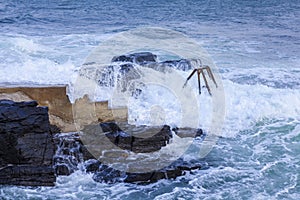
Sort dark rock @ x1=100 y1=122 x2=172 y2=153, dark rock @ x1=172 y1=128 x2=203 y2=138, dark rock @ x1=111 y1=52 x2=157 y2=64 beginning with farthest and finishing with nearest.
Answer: dark rock @ x1=111 y1=52 x2=157 y2=64 → dark rock @ x1=172 y1=128 x2=203 y2=138 → dark rock @ x1=100 y1=122 x2=172 y2=153

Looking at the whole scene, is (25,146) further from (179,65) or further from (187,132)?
(179,65)

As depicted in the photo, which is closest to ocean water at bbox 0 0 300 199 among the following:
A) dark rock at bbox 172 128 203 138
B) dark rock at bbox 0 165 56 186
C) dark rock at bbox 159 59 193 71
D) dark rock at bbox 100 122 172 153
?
dark rock at bbox 0 165 56 186

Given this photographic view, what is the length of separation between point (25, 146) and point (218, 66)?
7849 mm

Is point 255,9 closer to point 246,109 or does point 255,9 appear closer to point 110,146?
point 246,109

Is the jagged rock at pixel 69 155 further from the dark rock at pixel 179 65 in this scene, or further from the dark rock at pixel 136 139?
the dark rock at pixel 179 65

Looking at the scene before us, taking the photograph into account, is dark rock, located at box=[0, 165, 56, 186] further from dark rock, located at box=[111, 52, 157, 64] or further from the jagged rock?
dark rock, located at box=[111, 52, 157, 64]

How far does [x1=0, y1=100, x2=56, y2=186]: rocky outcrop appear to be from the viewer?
687 centimetres

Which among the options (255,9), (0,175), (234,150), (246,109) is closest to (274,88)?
(246,109)

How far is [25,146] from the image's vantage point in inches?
276

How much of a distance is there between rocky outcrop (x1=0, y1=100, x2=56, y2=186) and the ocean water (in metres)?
0.18

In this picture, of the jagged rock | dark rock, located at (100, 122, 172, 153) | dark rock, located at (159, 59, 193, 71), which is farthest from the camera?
dark rock, located at (159, 59, 193, 71)

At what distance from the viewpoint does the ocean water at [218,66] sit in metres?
6.88

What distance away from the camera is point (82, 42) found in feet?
56.0

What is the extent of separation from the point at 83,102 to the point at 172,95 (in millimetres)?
2630
